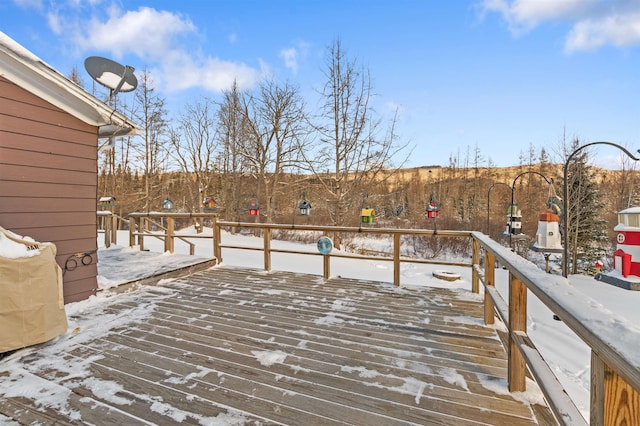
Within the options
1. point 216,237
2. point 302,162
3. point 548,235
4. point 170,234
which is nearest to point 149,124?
point 302,162

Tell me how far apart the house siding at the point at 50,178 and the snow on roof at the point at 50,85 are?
0.23 ft

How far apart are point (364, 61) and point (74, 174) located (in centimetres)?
985

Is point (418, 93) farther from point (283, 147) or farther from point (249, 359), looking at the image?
point (249, 359)

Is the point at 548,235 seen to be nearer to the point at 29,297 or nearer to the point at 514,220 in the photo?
the point at 514,220

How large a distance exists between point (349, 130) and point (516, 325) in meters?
10.0

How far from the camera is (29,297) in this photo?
91.3 inches

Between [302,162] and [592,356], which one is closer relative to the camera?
[592,356]

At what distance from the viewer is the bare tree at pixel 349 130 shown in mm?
11016

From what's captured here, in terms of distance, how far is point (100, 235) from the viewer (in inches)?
470

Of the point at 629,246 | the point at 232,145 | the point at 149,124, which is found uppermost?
the point at 149,124

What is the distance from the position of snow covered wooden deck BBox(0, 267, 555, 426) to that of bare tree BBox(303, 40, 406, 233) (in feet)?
25.8

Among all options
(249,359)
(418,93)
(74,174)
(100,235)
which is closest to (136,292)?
(74,174)

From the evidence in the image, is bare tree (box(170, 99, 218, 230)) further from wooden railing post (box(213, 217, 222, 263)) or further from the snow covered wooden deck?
the snow covered wooden deck

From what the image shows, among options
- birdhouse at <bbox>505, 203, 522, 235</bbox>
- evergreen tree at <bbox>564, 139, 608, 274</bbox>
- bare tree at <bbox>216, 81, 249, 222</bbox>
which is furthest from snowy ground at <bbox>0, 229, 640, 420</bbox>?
bare tree at <bbox>216, 81, 249, 222</bbox>
